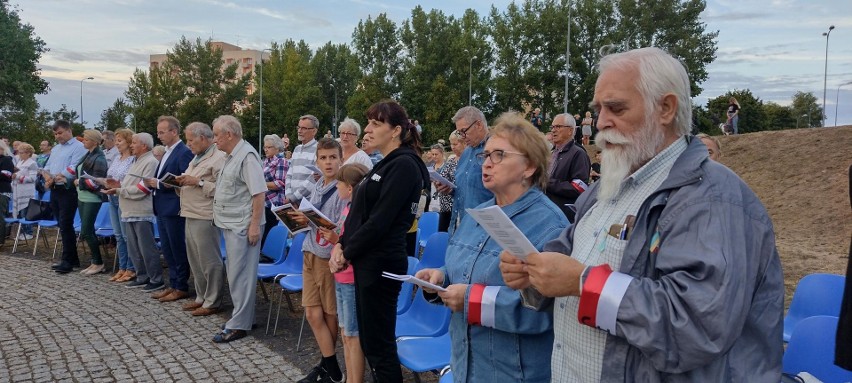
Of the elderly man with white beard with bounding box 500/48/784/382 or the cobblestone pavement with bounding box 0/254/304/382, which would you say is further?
the cobblestone pavement with bounding box 0/254/304/382

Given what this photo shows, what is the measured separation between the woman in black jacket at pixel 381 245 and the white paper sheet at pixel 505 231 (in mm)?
1819

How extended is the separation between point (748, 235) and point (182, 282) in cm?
683

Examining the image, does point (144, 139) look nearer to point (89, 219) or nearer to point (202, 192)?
point (202, 192)

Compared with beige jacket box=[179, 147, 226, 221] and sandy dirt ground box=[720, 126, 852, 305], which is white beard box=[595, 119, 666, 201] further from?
sandy dirt ground box=[720, 126, 852, 305]

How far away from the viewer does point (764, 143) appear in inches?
750

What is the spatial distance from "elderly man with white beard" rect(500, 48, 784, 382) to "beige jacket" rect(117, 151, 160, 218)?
6.61 meters

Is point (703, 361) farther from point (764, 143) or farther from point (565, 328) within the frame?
point (764, 143)

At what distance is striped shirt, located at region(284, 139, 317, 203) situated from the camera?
20.7ft

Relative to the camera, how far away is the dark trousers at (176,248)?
22.3 ft

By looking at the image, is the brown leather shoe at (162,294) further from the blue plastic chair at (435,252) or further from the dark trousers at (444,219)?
the blue plastic chair at (435,252)

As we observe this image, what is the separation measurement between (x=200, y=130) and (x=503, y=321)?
5.00m

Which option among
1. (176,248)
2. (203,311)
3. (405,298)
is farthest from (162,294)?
(405,298)

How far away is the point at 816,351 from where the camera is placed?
2754mm

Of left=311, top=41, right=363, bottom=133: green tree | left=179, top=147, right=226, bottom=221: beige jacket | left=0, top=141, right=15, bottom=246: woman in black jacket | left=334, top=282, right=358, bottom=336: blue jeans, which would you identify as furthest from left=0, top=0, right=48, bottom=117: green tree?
left=311, top=41, right=363, bottom=133: green tree
